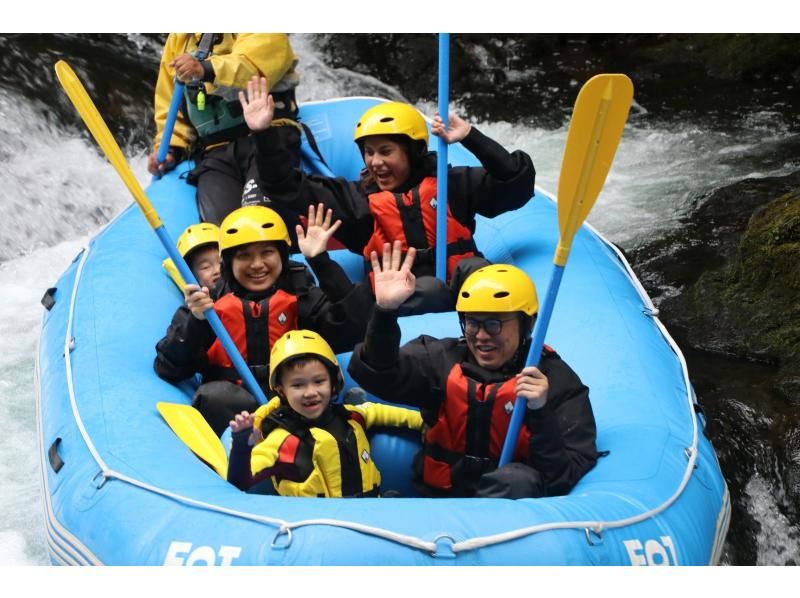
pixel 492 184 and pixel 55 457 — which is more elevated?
pixel 492 184

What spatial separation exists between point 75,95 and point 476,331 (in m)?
1.37

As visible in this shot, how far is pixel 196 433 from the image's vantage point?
3707 millimetres

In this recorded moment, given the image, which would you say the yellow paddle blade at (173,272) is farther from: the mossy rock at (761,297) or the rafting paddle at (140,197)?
the mossy rock at (761,297)

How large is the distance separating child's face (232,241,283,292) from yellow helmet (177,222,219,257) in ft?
1.33

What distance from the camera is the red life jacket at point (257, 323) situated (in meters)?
3.94

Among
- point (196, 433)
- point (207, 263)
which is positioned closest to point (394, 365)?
point (196, 433)

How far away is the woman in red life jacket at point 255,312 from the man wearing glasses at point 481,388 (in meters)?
0.49

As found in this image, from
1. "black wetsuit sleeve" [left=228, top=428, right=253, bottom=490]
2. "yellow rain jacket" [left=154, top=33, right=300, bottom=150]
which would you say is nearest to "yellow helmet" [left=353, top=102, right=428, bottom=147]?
"yellow rain jacket" [left=154, top=33, right=300, bottom=150]

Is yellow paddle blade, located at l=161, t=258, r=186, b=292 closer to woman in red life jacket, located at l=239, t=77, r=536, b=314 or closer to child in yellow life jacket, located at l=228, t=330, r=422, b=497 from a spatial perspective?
woman in red life jacket, located at l=239, t=77, r=536, b=314

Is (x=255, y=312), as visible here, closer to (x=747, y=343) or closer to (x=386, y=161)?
(x=386, y=161)

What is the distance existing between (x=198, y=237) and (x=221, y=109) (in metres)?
1.15

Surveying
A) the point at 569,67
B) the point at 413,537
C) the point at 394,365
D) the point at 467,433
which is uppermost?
the point at 394,365

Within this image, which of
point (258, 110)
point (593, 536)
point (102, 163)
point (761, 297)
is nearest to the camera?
point (593, 536)
